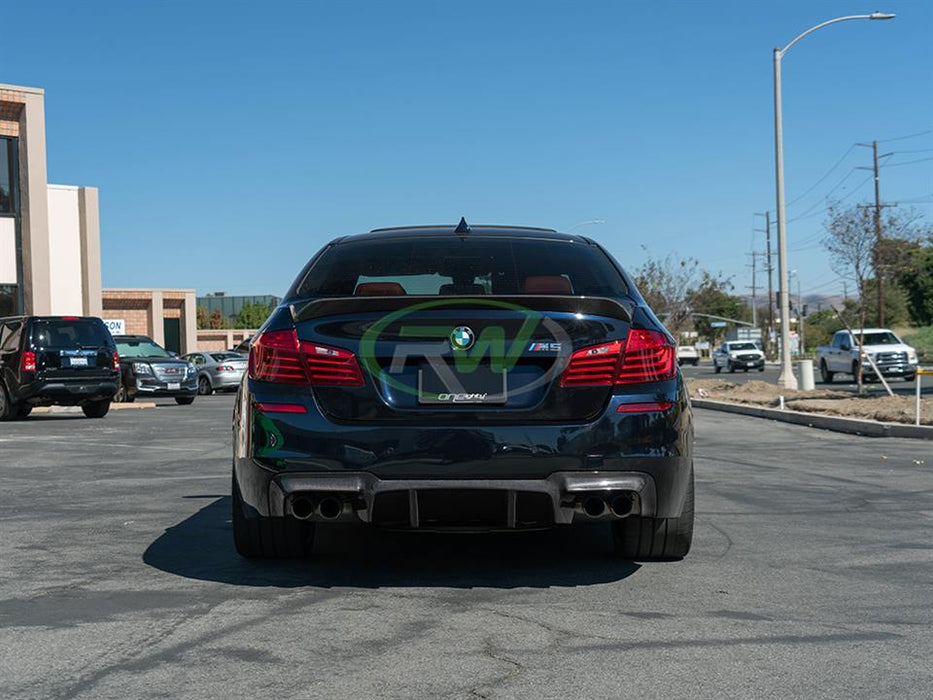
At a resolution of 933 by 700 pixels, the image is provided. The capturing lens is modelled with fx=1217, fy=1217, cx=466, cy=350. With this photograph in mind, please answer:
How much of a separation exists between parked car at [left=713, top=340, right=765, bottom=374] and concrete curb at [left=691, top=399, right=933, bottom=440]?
110 feet

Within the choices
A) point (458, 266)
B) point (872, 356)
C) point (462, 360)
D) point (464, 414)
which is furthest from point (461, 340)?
point (872, 356)

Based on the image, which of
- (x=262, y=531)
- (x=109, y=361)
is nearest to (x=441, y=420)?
(x=262, y=531)

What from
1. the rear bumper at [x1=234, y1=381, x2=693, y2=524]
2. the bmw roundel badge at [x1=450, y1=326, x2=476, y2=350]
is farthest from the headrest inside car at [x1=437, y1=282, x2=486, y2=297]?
the rear bumper at [x1=234, y1=381, x2=693, y2=524]

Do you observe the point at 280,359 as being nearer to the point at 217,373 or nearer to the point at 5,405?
the point at 5,405

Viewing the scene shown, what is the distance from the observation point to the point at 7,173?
34469 mm

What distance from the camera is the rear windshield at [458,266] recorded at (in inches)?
246

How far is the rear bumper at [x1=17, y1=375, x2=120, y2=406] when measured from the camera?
20.1 metres

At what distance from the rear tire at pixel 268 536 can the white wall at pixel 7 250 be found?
30.8 metres

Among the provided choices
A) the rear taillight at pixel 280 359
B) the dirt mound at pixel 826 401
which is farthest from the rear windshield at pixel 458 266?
the dirt mound at pixel 826 401

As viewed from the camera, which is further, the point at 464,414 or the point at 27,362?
the point at 27,362

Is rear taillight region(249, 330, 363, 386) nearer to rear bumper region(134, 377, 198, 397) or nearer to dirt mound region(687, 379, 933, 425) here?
dirt mound region(687, 379, 933, 425)

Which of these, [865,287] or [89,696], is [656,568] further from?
[865,287]

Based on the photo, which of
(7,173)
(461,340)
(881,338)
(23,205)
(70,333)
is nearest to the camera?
(461,340)

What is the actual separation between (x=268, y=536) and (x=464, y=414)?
1.42 metres
